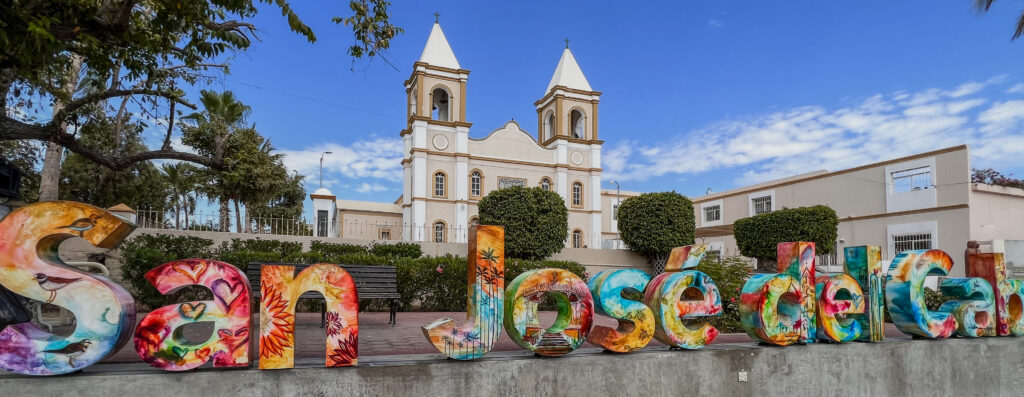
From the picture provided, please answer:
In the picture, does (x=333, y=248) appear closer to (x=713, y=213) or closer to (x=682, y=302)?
(x=682, y=302)

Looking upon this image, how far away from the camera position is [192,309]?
404 centimetres

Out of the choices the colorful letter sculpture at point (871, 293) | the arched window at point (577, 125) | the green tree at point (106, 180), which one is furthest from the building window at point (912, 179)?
the green tree at point (106, 180)

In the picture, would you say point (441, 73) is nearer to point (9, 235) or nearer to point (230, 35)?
point (230, 35)

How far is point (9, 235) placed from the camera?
3.72m

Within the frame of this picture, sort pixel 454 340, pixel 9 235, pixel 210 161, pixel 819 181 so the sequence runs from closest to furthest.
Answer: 1. pixel 9 235
2. pixel 454 340
3. pixel 210 161
4. pixel 819 181

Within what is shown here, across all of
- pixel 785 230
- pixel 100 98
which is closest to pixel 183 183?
pixel 100 98

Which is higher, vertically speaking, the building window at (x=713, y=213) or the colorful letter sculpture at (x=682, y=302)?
the building window at (x=713, y=213)

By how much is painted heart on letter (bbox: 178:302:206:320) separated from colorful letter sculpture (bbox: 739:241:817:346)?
4988 mm

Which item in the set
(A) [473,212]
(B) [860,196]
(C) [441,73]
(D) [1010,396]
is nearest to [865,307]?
(D) [1010,396]

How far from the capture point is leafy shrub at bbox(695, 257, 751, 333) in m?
9.02

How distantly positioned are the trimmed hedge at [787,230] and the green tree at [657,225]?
363 cm

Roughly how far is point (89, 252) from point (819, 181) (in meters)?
26.8

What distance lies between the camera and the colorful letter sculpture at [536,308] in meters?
4.89

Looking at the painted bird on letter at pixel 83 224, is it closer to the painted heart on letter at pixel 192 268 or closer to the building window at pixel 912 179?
the painted heart on letter at pixel 192 268
